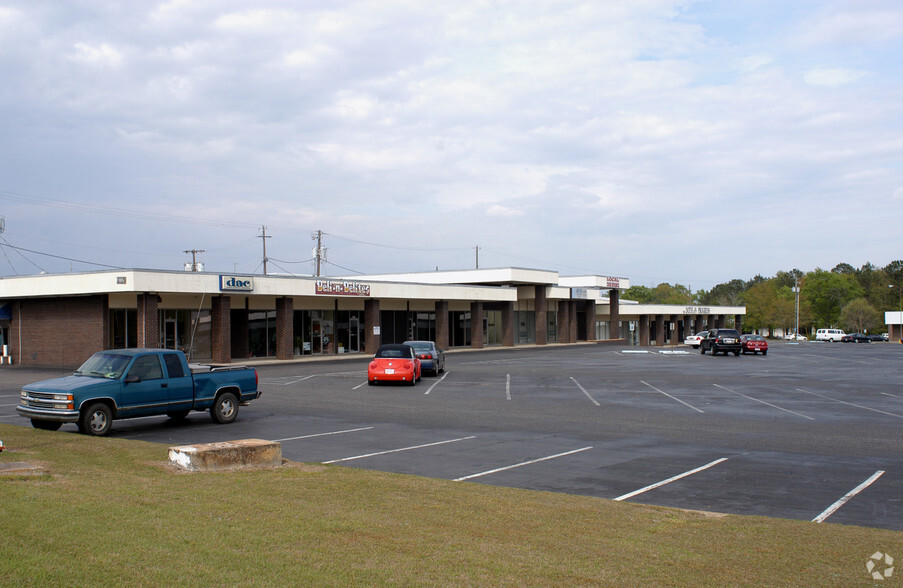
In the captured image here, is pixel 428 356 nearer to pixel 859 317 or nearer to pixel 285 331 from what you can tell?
pixel 285 331

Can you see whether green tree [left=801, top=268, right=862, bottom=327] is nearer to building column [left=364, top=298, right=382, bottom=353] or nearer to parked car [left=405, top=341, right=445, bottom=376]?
building column [left=364, top=298, right=382, bottom=353]

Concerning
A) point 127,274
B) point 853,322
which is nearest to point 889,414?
point 127,274

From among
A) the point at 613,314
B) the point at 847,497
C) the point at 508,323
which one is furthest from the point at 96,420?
the point at 613,314

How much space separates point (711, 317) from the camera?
11488cm

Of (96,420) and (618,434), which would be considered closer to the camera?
(96,420)

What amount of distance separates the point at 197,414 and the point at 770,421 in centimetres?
1466

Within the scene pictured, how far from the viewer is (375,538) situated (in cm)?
665

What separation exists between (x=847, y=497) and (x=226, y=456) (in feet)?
27.9

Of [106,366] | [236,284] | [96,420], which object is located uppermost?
[236,284]

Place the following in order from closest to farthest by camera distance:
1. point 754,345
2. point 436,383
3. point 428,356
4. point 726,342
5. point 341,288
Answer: point 436,383 < point 428,356 < point 341,288 < point 726,342 < point 754,345

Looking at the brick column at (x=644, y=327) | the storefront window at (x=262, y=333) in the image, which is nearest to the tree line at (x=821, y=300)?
the brick column at (x=644, y=327)

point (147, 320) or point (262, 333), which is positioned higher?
point (147, 320)

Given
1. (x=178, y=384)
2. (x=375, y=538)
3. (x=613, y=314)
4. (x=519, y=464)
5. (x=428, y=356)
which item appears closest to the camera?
(x=375, y=538)

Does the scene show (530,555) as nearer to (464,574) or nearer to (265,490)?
(464,574)
